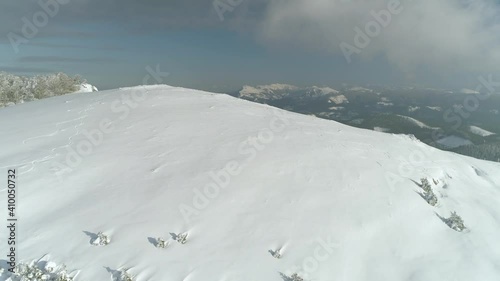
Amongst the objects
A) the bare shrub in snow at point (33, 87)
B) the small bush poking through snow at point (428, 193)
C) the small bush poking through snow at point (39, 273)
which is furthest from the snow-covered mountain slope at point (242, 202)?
the bare shrub in snow at point (33, 87)

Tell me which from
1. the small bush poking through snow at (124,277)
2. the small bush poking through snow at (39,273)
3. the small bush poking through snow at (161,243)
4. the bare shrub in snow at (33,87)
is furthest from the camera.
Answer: the bare shrub in snow at (33,87)

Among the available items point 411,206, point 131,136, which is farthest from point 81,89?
point 411,206

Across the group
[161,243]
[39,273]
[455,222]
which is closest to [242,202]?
[161,243]

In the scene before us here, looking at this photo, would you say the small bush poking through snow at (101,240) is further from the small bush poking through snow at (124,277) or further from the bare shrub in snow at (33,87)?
the bare shrub in snow at (33,87)

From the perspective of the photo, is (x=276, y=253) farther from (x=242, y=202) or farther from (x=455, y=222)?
(x=455, y=222)

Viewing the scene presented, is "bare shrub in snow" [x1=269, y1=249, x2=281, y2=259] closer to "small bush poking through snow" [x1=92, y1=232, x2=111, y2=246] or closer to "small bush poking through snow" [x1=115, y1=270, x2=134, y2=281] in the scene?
"small bush poking through snow" [x1=115, y1=270, x2=134, y2=281]

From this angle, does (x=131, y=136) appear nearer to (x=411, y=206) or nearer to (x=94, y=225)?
(x=94, y=225)

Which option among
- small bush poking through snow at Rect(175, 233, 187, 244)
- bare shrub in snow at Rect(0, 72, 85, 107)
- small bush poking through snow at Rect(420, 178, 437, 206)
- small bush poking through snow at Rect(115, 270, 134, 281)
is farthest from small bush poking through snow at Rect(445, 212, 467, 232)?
bare shrub in snow at Rect(0, 72, 85, 107)
